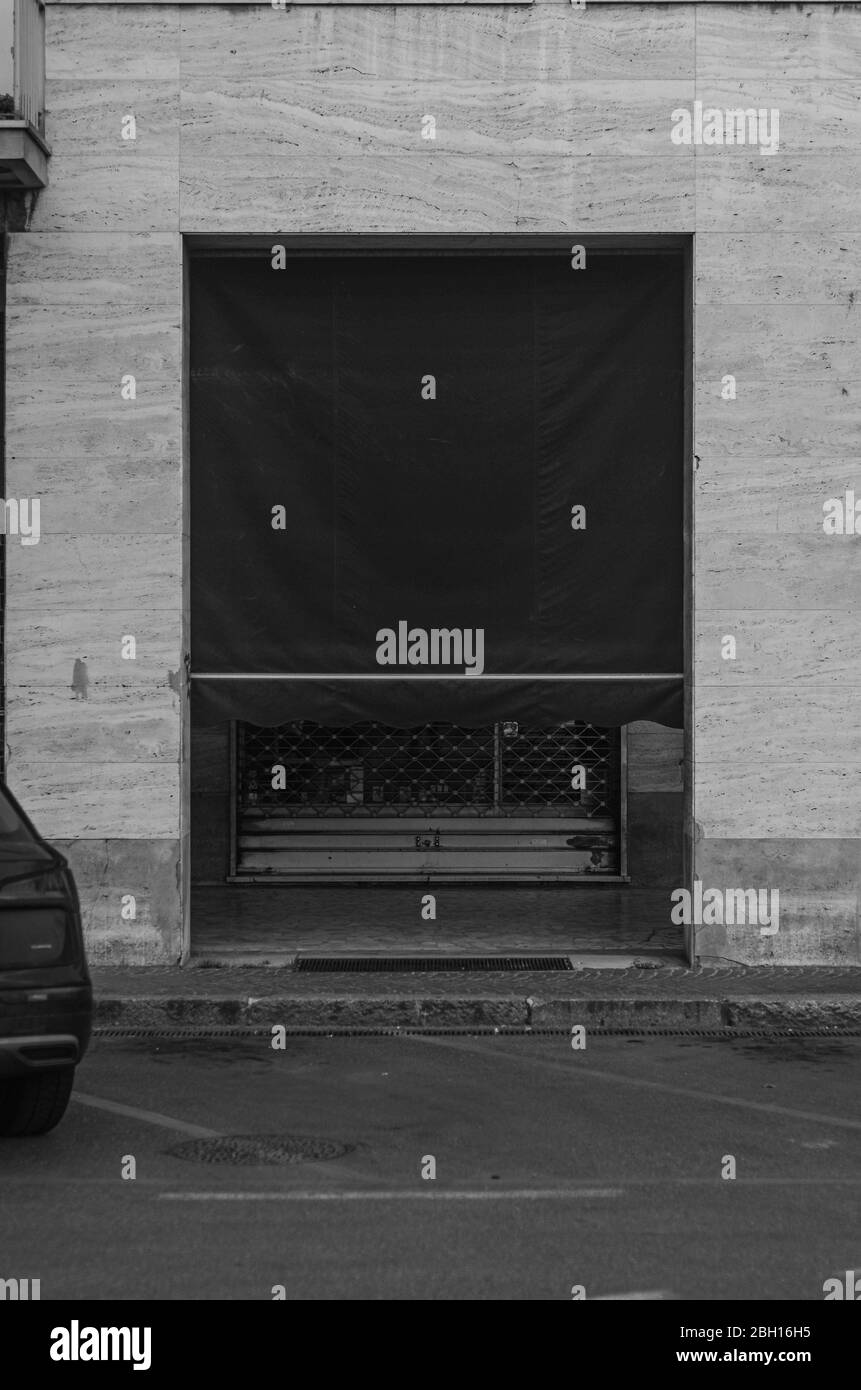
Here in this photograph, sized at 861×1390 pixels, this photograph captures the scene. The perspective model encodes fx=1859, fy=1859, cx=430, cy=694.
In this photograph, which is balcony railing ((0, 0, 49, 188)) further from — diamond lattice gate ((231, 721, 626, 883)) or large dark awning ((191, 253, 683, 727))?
diamond lattice gate ((231, 721, 626, 883))

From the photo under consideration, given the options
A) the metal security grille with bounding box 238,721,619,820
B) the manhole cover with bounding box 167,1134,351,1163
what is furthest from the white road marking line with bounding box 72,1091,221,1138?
the metal security grille with bounding box 238,721,619,820

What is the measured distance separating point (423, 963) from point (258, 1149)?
188 inches

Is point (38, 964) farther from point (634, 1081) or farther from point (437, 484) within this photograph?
point (437, 484)

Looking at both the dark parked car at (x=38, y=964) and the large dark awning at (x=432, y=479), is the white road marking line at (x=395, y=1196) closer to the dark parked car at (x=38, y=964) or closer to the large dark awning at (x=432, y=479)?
the dark parked car at (x=38, y=964)

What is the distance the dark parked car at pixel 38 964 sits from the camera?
23.1 ft

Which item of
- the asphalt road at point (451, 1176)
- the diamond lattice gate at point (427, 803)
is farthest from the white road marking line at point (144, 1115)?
the diamond lattice gate at point (427, 803)

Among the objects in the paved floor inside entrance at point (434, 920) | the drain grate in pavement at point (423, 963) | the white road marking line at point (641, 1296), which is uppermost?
the paved floor inside entrance at point (434, 920)

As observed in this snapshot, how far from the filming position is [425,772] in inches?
671

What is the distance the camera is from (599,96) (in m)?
12.2

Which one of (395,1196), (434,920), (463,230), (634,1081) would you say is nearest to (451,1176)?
(395,1196)

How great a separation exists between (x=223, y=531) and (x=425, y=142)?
2880 mm

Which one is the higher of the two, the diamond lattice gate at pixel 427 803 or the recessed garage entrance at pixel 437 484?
the recessed garage entrance at pixel 437 484

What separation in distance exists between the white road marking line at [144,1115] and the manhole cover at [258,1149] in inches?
5.1
